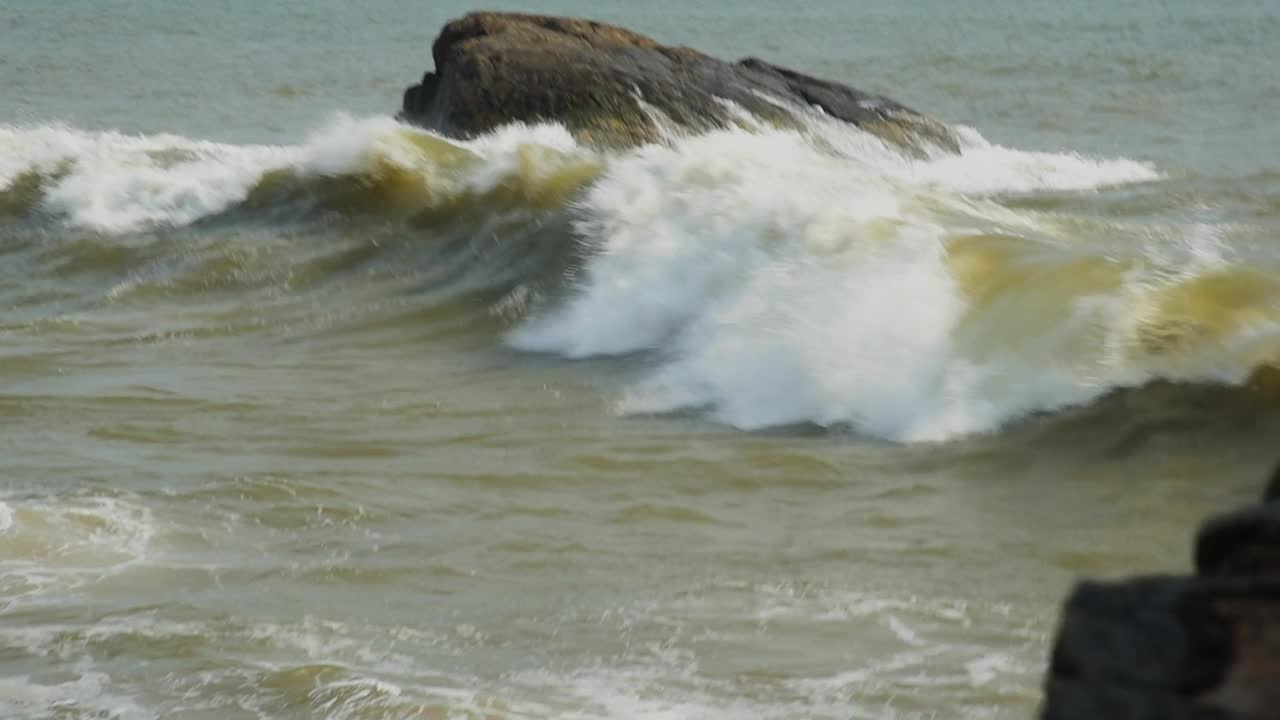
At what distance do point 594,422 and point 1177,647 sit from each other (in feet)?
18.5

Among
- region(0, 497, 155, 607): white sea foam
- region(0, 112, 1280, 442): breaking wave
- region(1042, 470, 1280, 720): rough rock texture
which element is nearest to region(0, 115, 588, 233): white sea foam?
region(0, 112, 1280, 442): breaking wave

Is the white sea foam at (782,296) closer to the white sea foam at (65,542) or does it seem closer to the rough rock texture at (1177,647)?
the white sea foam at (65,542)

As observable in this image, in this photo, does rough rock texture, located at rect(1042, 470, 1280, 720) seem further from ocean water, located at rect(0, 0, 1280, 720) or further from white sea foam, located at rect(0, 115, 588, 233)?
white sea foam, located at rect(0, 115, 588, 233)

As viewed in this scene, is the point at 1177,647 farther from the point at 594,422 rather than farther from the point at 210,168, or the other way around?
the point at 210,168

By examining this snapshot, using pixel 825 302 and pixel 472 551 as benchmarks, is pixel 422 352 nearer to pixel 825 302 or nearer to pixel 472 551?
pixel 825 302

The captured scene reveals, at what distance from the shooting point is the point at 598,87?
46.4 ft

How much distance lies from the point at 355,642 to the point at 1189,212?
10.4m

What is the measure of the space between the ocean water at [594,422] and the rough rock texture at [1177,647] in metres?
2.28

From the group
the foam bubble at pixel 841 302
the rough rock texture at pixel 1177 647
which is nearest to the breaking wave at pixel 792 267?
the foam bubble at pixel 841 302

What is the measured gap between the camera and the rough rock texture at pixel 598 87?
14.1 meters

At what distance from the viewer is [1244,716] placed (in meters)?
1.92

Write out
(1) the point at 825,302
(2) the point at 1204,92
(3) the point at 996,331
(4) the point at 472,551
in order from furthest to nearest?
(2) the point at 1204,92 < (1) the point at 825,302 < (3) the point at 996,331 < (4) the point at 472,551

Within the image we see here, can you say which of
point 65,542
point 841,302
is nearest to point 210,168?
point 841,302

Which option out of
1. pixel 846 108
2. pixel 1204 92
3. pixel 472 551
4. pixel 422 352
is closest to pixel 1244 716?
pixel 472 551
